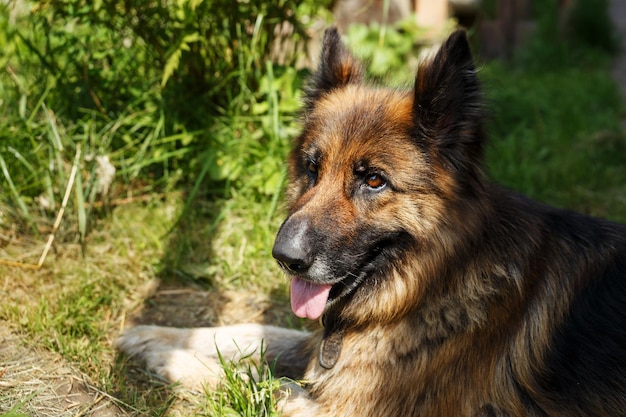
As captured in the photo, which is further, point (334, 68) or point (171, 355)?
point (171, 355)

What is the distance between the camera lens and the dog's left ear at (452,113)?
2820 millimetres

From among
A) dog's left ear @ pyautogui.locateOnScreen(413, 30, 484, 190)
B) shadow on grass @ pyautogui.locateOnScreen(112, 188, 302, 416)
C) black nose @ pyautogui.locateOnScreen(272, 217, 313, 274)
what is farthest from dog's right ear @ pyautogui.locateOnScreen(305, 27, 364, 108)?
shadow on grass @ pyautogui.locateOnScreen(112, 188, 302, 416)

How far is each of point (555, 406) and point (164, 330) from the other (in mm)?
2138

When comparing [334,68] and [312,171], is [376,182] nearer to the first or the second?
[312,171]

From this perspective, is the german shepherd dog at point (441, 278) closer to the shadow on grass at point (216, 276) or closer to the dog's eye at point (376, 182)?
the dog's eye at point (376, 182)

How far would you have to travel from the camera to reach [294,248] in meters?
2.82

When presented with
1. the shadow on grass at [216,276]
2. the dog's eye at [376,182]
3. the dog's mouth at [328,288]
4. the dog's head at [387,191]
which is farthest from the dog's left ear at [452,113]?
the shadow on grass at [216,276]

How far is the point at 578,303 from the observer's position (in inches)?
117

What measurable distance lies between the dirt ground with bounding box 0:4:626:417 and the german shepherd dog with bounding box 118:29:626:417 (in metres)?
1.05

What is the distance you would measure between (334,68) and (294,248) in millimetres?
1117

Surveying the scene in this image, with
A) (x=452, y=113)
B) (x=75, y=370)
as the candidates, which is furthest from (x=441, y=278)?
(x=75, y=370)

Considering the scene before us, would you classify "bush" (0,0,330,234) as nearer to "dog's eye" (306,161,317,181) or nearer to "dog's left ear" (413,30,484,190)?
"dog's eye" (306,161,317,181)

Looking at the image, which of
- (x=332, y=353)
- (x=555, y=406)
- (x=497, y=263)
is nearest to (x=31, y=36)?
(x=332, y=353)

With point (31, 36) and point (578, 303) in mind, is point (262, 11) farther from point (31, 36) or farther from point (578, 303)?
point (578, 303)
